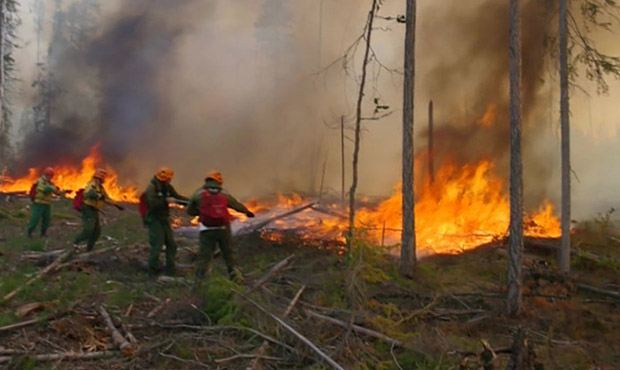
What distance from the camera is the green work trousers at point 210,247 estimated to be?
9.50 m

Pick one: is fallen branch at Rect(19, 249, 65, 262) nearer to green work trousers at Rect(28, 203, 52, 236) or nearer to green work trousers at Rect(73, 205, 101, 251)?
A: green work trousers at Rect(73, 205, 101, 251)

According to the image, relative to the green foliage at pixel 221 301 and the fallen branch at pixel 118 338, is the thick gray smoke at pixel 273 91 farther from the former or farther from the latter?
the fallen branch at pixel 118 338

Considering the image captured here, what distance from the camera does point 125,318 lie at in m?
7.52

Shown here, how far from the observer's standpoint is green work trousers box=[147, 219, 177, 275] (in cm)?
1041

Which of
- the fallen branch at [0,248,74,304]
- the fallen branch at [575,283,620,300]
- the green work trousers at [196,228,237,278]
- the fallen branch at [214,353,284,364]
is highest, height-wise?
the green work trousers at [196,228,237,278]

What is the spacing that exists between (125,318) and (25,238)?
27.2ft

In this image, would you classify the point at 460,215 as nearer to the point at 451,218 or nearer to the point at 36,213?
the point at 451,218

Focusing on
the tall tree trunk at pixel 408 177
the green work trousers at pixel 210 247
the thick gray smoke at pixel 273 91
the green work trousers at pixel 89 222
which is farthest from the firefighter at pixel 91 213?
the thick gray smoke at pixel 273 91

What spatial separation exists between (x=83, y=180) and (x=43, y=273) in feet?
59.2

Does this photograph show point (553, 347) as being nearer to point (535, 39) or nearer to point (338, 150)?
point (535, 39)

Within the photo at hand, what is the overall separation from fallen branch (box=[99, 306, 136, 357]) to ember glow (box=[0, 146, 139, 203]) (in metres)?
20.0

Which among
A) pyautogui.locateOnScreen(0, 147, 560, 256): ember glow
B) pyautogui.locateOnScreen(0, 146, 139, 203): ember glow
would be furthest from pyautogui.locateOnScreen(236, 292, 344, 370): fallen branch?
pyautogui.locateOnScreen(0, 146, 139, 203): ember glow

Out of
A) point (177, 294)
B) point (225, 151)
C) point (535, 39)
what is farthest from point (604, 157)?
point (177, 294)

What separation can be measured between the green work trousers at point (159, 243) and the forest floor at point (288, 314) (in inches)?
15.1
